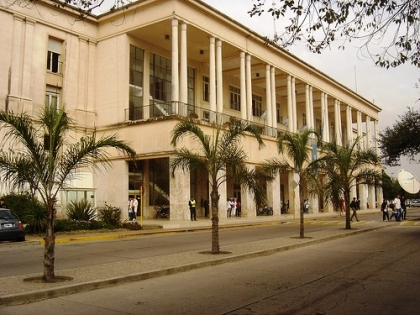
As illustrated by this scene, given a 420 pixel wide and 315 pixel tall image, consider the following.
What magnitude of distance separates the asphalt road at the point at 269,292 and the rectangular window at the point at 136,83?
2181 cm

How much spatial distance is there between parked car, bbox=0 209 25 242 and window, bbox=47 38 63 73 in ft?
52.0

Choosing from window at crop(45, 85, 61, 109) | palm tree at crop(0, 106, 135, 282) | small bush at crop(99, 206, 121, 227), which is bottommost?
small bush at crop(99, 206, 121, 227)

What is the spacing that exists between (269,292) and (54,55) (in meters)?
27.5

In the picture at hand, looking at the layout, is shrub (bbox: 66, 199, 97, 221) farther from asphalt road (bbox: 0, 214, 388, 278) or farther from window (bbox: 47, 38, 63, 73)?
window (bbox: 47, 38, 63, 73)

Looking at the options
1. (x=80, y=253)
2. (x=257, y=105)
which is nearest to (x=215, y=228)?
(x=80, y=253)

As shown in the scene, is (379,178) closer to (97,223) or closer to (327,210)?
(97,223)

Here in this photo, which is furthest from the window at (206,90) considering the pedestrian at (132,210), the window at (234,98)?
the pedestrian at (132,210)

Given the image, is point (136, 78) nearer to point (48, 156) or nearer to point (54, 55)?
point (54, 55)

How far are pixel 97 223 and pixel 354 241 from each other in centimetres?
1237

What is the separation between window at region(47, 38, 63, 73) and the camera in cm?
3048

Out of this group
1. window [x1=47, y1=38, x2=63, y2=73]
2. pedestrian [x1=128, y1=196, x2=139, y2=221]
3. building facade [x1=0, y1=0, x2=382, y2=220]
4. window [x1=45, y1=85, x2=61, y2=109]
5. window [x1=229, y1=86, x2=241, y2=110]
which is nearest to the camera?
building facade [x1=0, y1=0, x2=382, y2=220]

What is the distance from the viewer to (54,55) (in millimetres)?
30828

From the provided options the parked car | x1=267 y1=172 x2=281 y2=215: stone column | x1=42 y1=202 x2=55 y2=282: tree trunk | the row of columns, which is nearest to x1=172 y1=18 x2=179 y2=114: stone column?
the row of columns

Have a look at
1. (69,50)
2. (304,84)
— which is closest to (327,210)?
(304,84)
